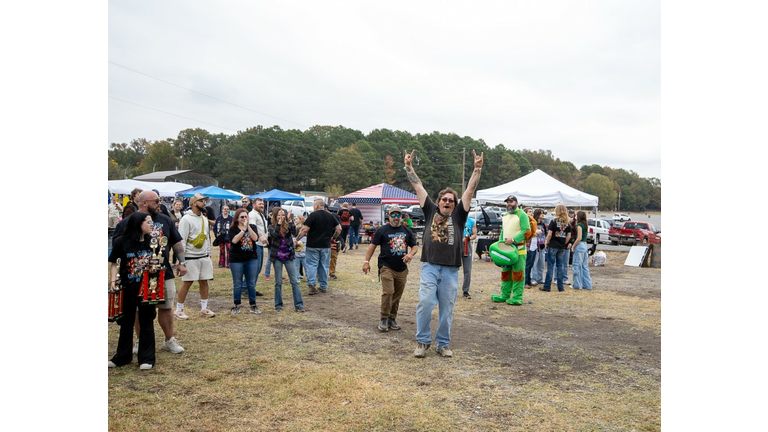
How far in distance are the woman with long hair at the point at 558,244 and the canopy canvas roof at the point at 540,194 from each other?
249 inches

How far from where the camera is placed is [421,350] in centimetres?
563

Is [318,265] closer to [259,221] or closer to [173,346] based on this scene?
[259,221]

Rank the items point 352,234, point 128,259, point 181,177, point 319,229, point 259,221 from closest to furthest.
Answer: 1. point 128,259
2. point 319,229
3. point 259,221
4. point 352,234
5. point 181,177

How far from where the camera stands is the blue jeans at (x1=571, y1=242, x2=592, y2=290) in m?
10.9

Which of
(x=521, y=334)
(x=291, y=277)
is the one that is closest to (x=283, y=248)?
(x=291, y=277)

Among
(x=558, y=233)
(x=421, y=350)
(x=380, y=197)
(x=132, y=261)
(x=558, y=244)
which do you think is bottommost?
(x=421, y=350)

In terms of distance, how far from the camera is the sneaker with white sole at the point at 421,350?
18.4 ft

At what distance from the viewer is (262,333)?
6.54 metres

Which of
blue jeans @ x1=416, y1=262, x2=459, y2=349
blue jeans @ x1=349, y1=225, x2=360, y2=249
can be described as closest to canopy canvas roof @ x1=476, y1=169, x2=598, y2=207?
blue jeans @ x1=349, y1=225, x2=360, y2=249

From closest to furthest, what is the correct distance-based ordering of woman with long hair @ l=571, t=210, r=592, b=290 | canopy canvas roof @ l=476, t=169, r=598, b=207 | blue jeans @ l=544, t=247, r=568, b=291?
blue jeans @ l=544, t=247, r=568, b=291 < woman with long hair @ l=571, t=210, r=592, b=290 < canopy canvas roof @ l=476, t=169, r=598, b=207

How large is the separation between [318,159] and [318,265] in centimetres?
7314

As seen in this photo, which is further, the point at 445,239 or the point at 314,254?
the point at 314,254

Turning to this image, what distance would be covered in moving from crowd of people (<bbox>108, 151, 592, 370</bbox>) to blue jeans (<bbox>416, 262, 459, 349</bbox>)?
1cm

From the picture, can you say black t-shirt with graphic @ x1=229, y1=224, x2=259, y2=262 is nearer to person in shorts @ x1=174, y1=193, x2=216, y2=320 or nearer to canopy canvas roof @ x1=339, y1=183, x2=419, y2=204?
person in shorts @ x1=174, y1=193, x2=216, y2=320
